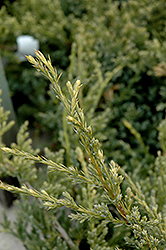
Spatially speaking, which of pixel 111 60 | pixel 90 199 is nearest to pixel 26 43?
pixel 111 60

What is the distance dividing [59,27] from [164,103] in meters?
0.74

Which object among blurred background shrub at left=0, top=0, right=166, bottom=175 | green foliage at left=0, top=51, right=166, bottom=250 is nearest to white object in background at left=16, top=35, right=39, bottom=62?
blurred background shrub at left=0, top=0, right=166, bottom=175

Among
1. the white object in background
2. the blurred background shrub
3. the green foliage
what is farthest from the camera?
the white object in background

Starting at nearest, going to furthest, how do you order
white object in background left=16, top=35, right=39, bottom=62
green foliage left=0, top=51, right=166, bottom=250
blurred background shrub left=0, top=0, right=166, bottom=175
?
1. green foliage left=0, top=51, right=166, bottom=250
2. blurred background shrub left=0, top=0, right=166, bottom=175
3. white object in background left=16, top=35, right=39, bottom=62

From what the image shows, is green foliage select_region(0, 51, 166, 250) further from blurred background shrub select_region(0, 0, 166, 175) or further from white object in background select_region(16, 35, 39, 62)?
white object in background select_region(16, 35, 39, 62)

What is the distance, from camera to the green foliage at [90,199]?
516 mm

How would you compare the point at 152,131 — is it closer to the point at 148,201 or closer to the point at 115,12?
the point at 148,201

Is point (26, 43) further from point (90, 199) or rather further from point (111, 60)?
point (90, 199)

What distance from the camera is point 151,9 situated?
1441 millimetres

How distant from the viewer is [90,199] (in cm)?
75

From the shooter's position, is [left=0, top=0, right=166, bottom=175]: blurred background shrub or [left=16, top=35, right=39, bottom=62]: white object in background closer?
[left=0, top=0, right=166, bottom=175]: blurred background shrub

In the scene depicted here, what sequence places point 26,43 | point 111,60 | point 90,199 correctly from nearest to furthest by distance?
point 90,199
point 111,60
point 26,43

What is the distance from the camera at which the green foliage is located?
516mm

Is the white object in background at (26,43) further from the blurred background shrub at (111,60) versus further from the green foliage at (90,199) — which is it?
the green foliage at (90,199)
